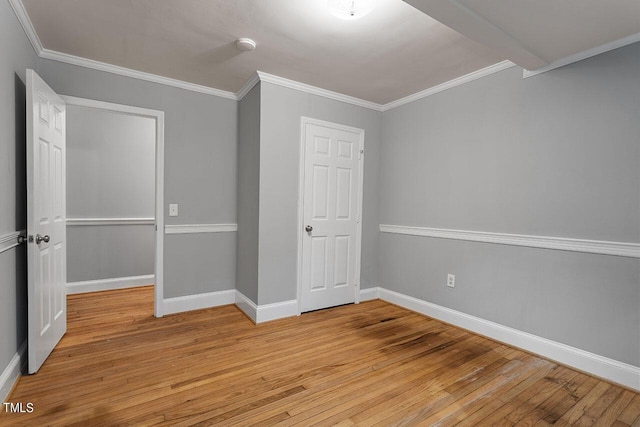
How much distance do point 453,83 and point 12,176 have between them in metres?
3.69

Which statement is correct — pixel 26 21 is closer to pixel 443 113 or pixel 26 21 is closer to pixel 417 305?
pixel 443 113

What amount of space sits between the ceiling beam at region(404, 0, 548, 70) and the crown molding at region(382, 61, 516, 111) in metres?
0.34

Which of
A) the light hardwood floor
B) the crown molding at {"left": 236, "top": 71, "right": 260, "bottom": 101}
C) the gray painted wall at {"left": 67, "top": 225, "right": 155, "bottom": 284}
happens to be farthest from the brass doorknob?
the crown molding at {"left": 236, "top": 71, "right": 260, "bottom": 101}

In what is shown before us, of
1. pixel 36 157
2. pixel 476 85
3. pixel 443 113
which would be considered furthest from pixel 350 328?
pixel 36 157

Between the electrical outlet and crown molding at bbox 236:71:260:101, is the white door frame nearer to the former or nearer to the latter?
crown molding at bbox 236:71:260:101

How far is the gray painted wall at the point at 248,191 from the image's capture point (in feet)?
10.2

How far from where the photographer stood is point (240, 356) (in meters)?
2.40

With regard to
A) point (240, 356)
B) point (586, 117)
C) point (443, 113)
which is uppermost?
point (443, 113)

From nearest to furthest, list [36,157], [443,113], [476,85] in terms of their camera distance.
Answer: [36,157] → [476,85] → [443,113]

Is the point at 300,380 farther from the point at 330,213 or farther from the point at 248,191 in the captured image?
the point at 248,191

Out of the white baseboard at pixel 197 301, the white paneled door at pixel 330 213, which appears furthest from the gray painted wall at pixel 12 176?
the white paneled door at pixel 330 213

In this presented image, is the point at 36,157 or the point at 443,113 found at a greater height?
the point at 443,113

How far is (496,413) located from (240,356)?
1764 mm

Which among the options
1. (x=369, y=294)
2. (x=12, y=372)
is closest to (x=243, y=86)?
(x=369, y=294)
